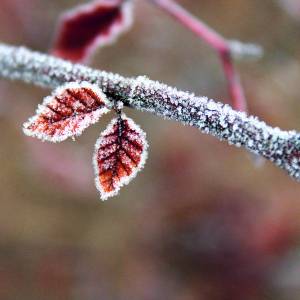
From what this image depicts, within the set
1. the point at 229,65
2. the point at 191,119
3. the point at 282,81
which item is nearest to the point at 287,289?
the point at 282,81

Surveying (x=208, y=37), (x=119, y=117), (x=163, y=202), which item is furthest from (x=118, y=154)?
(x=163, y=202)

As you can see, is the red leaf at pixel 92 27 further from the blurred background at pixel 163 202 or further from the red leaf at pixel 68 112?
the blurred background at pixel 163 202

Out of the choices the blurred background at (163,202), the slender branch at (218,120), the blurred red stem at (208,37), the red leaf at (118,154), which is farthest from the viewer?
the blurred background at (163,202)

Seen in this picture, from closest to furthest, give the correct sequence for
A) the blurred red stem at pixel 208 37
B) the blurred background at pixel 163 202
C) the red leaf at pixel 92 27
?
A: the blurred red stem at pixel 208 37 < the red leaf at pixel 92 27 < the blurred background at pixel 163 202

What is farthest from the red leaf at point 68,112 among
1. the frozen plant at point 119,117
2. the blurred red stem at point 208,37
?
the blurred red stem at point 208,37

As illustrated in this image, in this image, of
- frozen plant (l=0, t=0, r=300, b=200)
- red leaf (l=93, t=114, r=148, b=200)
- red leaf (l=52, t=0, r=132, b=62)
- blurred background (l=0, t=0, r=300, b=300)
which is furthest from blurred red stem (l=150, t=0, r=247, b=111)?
blurred background (l=0, t=0, r=300, b=300)

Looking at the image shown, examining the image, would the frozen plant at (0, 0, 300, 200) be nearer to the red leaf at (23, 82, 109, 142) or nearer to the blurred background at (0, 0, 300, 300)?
the red leaf at (23, 82, 109, 142)
